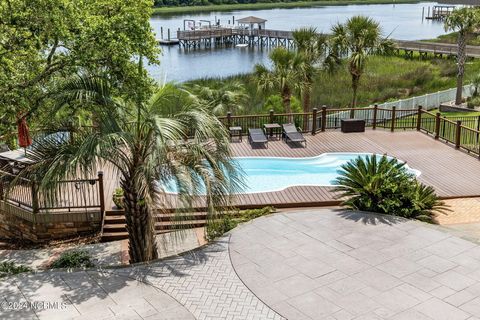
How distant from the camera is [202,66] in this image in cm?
4653

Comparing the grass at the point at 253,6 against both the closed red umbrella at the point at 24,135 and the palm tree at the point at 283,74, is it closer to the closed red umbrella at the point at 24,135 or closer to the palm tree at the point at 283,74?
the palm tree at the point at 283,74

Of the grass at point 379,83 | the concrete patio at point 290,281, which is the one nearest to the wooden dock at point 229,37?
the grass at point 379,83

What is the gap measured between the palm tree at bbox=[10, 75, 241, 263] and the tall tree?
0.72 metres

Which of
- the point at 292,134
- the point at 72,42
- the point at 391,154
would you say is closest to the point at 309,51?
the point at 292,134

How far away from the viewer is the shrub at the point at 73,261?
917 centimetres

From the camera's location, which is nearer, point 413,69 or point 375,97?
point 375,97

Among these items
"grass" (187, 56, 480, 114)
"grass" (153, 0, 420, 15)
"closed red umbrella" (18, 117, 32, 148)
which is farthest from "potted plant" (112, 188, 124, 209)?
"grass" (153, 0, 420, 15)

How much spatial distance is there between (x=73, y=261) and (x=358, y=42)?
46.6 feet

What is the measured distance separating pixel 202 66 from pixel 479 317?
41.5 meters

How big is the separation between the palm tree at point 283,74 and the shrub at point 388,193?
8.10m

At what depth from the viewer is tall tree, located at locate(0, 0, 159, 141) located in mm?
9133

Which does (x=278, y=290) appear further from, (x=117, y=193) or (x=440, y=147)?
(x=440, y=147)

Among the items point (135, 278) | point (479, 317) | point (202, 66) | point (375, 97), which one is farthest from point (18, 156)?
point (202, 66)

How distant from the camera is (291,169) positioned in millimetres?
15000
